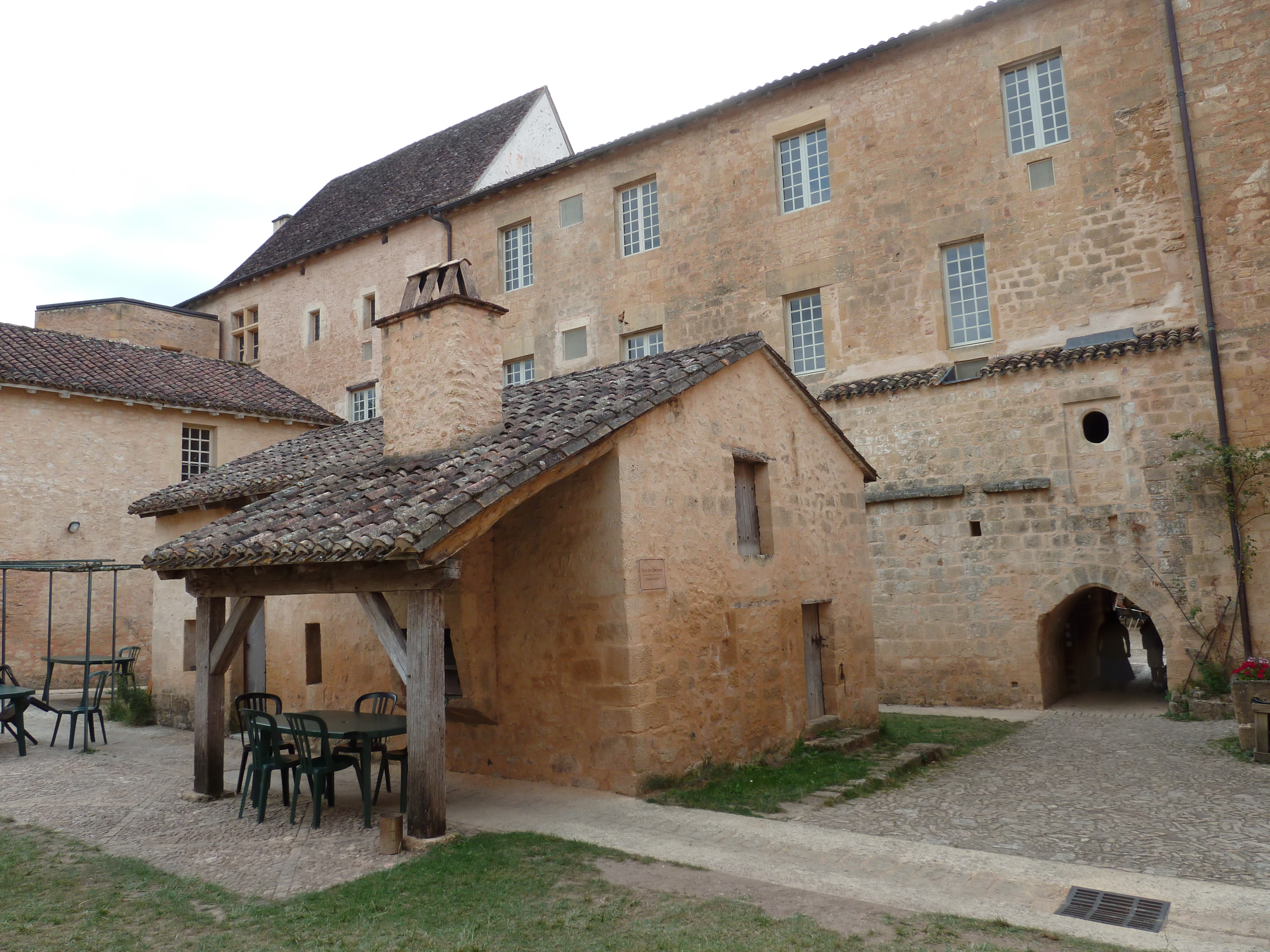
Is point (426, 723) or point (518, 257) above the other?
point (518, 257)

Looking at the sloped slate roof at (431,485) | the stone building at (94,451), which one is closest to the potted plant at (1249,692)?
the sloped slate roof at (431,485)

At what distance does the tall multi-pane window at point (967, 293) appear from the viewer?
14484 mm

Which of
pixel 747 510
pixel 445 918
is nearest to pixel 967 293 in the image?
pixel 747 510

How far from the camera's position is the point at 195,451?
61.2 feet

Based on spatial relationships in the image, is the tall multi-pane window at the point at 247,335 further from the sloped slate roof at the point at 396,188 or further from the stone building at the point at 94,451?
the stone building at the point at 94,451

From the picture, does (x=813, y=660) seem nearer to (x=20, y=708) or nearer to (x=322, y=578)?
(x=322, y=578)

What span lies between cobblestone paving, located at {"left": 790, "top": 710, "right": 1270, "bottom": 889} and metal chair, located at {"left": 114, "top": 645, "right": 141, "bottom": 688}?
11.0 metres

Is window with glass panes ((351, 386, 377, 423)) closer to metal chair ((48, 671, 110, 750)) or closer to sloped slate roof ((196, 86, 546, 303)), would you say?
sloped slate roof ((196, 86, 546, 303))

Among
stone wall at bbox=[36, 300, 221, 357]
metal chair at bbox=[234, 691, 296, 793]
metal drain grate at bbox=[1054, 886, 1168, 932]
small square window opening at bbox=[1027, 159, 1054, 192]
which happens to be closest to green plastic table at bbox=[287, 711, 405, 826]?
metal chair at bbox=[234, 691, 296, 793]

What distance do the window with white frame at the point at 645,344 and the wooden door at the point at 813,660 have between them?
878 cm

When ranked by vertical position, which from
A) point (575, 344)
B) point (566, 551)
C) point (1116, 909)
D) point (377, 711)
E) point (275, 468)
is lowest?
point (1116, 909)

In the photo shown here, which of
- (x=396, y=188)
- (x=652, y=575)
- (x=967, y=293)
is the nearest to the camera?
(x=652, y=575)

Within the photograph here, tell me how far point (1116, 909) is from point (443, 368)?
6552mm

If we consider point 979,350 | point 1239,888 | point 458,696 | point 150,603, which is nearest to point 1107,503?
point 979,350
